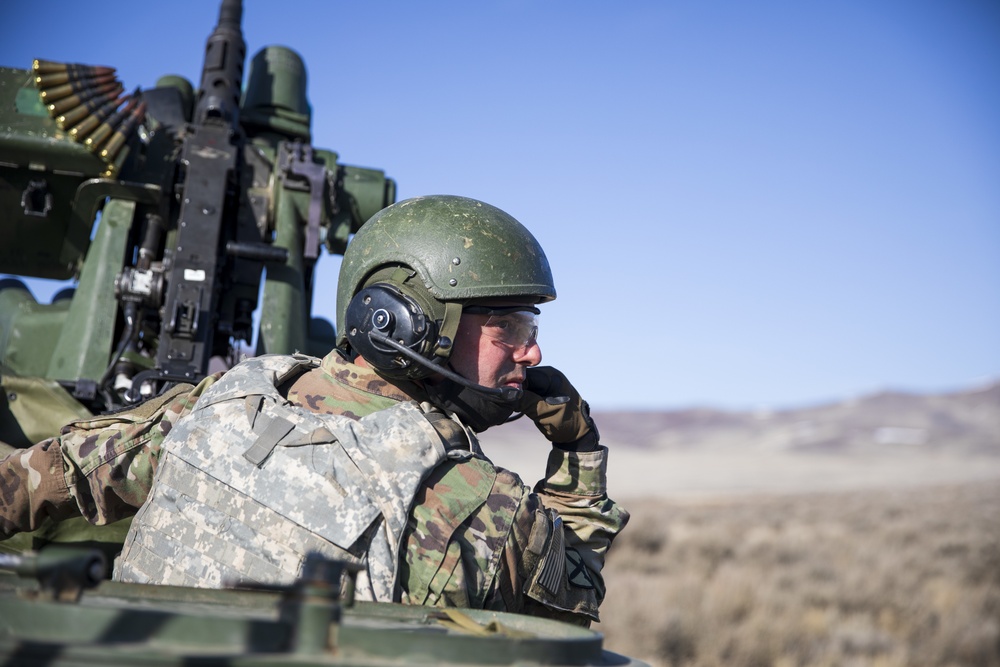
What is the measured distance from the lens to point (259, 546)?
2490 millimetres

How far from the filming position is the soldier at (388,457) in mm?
2512

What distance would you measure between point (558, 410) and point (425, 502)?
0.92 meters

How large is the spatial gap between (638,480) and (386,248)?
222ft

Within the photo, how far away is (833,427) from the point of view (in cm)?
9381

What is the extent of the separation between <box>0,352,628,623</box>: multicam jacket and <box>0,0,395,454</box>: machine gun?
6.87 feet

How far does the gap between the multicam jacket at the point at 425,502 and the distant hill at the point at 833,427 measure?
75.5 m

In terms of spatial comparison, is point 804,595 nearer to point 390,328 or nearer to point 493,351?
point 493,351

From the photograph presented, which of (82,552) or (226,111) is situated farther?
(226,111)

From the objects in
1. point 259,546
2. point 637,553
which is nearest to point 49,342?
point 259,546

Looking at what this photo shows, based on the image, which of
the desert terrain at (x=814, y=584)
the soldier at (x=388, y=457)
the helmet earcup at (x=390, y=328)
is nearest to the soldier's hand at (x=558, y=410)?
the soldier at (x=388, y=457)

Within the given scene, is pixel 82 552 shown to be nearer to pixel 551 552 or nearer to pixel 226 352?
pixel 551 552

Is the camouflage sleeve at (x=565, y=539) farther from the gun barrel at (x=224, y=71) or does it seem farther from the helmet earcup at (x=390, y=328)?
the gun barrel at (x=224, y=71)

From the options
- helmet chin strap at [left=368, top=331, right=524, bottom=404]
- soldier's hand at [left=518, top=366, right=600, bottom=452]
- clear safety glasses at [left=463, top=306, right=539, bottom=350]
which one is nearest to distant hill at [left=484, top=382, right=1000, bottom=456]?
soldier's hand at [left=518, top=366, right=600, bottom=452]

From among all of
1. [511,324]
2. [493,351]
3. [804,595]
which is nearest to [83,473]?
[493,351]
